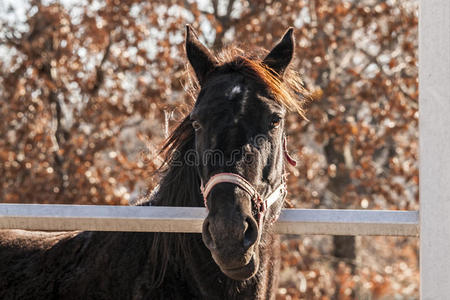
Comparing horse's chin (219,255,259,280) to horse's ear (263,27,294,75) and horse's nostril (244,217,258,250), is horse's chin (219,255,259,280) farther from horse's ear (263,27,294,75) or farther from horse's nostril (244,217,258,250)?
horse's ear (263,27,294,75)

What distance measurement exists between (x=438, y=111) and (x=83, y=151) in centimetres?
574

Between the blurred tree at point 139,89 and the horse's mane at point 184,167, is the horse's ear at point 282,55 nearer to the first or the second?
the horse's mane at point 184,167

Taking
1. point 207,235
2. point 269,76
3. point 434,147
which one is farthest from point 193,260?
point 434,147

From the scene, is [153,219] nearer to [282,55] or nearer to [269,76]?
[269,76]

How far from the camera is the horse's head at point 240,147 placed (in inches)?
78.4

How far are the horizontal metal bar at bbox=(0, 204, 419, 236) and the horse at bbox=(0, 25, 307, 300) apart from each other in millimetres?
180

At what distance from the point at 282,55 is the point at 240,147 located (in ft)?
2.51

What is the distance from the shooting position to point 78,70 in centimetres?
670

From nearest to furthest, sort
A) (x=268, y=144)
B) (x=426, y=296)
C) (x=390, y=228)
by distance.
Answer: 1. (x=426, y=296)
2. (x=390, y=228)
3. (x=268, y=144)

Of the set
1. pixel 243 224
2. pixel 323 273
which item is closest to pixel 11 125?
pixel 323 273

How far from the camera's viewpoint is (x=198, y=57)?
2.71 meters

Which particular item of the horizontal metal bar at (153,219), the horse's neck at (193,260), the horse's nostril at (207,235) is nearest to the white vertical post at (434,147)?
the horizontal metal bar at (153,219)

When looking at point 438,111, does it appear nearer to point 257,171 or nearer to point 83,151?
point 257,171

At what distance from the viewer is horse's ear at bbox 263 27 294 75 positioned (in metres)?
2.72
